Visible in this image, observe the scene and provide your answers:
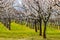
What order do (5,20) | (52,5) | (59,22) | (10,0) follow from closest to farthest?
(52,5) → (10,0) → (5,20) → (59,22)

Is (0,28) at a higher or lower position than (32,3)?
lower

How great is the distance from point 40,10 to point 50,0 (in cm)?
268

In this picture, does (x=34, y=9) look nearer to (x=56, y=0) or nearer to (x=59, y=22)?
(x=56, y=0)

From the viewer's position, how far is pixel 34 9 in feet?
110

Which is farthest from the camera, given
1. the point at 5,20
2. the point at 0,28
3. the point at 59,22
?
the point at 59,22

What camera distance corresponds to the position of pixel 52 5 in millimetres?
28016

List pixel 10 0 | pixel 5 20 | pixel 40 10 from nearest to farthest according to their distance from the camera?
pixel 40 10 < pixel 10 0 < pixel 5 20

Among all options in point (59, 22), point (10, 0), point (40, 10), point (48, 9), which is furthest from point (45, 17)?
point (59, 22)

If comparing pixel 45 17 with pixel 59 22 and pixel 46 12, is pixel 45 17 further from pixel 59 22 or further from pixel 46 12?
pixel 59 22

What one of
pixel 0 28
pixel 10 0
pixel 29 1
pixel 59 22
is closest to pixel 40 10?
pixel 29 1

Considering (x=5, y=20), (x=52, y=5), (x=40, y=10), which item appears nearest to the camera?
(x=52, y=5)

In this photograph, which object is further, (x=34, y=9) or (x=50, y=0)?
(x=34, y=9)

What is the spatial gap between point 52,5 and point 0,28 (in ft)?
51.3

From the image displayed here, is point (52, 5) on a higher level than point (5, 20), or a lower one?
higher
